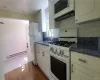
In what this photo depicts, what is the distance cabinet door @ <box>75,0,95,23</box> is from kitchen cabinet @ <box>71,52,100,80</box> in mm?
600

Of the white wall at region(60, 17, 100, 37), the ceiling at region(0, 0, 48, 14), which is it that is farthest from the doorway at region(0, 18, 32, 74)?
the white wall at region(60, 17, 100, 37)

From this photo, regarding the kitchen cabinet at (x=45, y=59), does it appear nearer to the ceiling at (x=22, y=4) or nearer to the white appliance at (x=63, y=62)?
the white appliance at (x=63, y=62)

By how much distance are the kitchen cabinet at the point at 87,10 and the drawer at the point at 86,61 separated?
0.58 meters

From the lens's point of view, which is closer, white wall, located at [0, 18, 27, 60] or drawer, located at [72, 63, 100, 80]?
drawer, located at [72, 63, 100, 80]

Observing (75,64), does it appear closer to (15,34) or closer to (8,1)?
(8,1)

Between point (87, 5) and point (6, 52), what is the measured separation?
223 inches

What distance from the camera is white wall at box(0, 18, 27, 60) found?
18.1 feet

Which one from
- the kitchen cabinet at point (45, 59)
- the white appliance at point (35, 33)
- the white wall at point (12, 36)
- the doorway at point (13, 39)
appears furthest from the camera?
the white wall at point (12, 36)

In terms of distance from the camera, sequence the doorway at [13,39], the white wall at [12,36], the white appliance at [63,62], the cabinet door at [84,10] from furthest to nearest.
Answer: the white wall at [12,36] → the doorway at [13,39] → the white appliance at [63,62] → the cabinet door at [84,10]

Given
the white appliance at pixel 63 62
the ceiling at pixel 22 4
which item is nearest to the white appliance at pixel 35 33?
the ceiling at pixel 22 4

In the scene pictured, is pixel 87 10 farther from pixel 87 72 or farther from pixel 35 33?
pixel 35 33

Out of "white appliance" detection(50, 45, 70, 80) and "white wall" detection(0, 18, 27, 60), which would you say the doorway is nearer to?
"white wall" detection(0, 18, 27, 60)

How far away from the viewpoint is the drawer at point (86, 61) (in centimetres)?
91

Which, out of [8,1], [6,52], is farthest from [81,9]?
[6,52]
